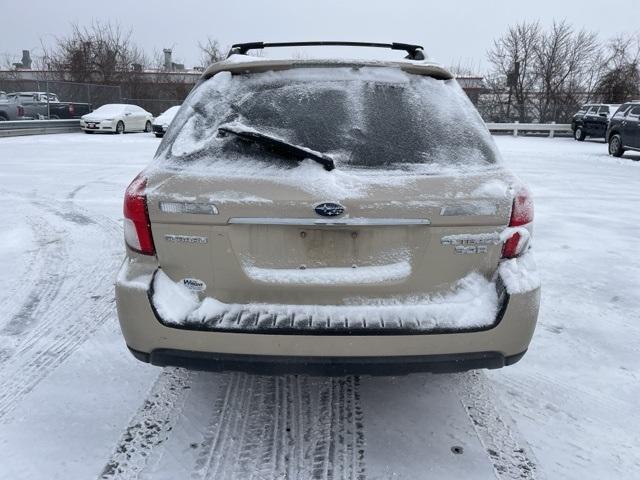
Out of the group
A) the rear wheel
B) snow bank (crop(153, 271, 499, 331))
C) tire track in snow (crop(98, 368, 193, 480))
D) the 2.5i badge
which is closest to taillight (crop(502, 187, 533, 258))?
snow bank (crop(153, 271, 499, 331))

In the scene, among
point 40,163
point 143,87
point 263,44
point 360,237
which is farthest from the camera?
point 143,87

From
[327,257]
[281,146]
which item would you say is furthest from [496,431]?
[281,146]

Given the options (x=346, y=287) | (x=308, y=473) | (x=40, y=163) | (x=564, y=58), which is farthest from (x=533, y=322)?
(x=564, y=58)

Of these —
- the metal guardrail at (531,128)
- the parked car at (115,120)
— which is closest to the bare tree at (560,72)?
the metal guardrail at (531,128)

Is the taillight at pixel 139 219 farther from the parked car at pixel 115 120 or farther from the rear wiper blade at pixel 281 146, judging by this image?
the parked car at pixel 115 120

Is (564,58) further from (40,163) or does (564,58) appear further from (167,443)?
(167,443)

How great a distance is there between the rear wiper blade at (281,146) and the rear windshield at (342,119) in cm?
4

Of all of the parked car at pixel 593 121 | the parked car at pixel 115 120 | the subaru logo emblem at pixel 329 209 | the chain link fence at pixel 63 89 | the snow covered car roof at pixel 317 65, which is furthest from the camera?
the chain link fence at pixel 63 89

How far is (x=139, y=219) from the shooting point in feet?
8.13

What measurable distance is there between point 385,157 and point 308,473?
147 centimetres

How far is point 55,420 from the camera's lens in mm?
2857

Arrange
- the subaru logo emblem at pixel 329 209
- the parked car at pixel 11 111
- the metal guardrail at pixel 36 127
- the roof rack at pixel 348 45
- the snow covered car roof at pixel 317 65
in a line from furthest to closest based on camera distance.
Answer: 1. the parked car at pixel 11 111
2. the metal guardrail at pixel 36 127
3. the roof rack at pixel 348 45
4. the snow covered car roof at pixel 317 65
5. the subaru logo emblem at pixel 329 209

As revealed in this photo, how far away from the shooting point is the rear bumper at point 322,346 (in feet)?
7.64

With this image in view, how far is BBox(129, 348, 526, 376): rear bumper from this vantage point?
235 cm
